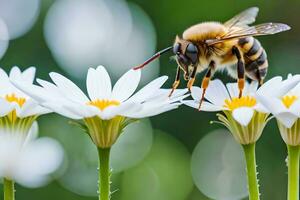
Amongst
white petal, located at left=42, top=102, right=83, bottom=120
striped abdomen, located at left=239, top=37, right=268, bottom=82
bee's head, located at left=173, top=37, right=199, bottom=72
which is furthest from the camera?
striped abdomen, located at left=239, top=37, right=268, bottom=82

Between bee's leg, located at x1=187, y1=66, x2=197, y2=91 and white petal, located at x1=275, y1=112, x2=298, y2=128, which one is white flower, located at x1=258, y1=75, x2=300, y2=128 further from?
bee's leg, located at x1=187, y1=66, x2=197, y2=91

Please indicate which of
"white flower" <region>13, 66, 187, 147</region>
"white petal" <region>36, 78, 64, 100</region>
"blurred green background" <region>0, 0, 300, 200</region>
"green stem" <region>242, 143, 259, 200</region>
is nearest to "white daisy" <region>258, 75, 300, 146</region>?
"green stem" <region>242, 143, 259, 200</region>

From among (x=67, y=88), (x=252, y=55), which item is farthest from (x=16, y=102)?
(x=252, y=55)

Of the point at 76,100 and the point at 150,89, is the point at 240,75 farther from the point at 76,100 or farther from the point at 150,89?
the point at 76,100

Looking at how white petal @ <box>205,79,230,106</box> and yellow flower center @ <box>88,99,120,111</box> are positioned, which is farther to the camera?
white petal @ <box>205,79,230,106</box>

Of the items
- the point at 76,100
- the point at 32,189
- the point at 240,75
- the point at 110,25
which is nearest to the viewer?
the point at 76,100

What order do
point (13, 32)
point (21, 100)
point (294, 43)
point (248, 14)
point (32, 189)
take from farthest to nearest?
1. point (13, 32)
2. point (32, 189)
3. point (294, 43)
4. point (248, 14)
5. point (21, 100)

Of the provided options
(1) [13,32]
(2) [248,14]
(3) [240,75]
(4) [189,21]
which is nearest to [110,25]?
(1) [13,32]
